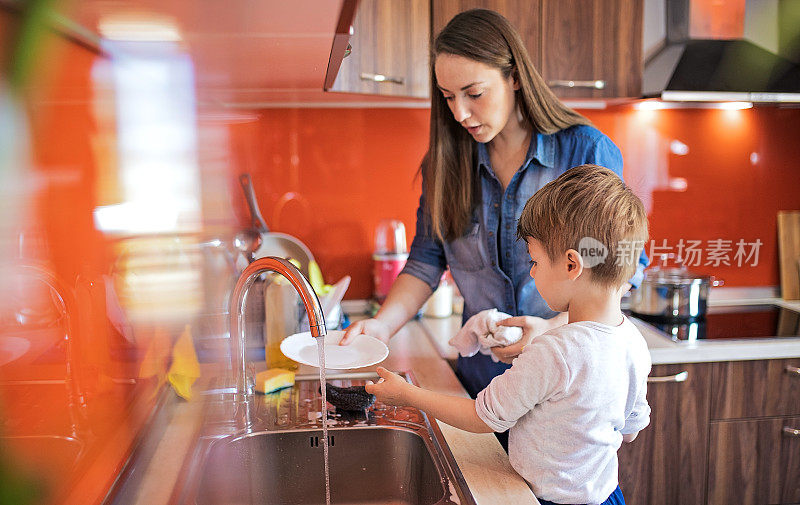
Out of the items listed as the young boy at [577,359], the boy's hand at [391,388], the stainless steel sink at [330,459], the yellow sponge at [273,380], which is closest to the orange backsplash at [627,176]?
the yellow sponge at [273,380]

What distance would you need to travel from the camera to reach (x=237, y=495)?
1169 mm

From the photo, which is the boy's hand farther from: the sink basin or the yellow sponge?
the yellow sponge

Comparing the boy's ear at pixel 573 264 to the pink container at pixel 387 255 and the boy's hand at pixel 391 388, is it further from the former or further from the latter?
the pink container at pixel 387 255

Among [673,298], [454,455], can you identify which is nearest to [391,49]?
[673,298]

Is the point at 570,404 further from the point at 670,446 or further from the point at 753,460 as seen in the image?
the point at 753,460

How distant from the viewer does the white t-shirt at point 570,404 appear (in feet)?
2.98

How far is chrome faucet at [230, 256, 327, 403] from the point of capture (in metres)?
0.98

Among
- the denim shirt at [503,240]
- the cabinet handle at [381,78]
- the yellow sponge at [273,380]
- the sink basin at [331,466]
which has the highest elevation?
the cabinet handle at [381,78]

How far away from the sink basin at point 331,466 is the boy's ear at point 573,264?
16.9 inches

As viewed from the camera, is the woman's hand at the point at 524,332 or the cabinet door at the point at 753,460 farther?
the cabinet door at the point at 753,460

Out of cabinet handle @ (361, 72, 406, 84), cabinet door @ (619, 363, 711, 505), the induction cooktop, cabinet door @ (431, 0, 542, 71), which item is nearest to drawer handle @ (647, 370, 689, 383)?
cabinet door @ (619, 363, 711, 505)

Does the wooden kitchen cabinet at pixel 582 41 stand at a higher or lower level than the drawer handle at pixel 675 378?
higher

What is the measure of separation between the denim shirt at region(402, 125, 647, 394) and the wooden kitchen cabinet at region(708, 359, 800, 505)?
794 millimetres

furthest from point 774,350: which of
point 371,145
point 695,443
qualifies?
point 371,145
